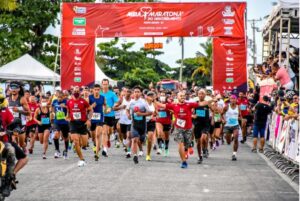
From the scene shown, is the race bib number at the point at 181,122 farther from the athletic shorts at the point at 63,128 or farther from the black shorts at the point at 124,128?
the black shorts at the point at 124,128

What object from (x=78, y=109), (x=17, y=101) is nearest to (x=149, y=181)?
(x=17, y=101)

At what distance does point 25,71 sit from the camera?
1281 inches

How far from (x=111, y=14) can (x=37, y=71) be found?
4.01 meters

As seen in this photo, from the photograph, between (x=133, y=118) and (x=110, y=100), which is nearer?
(x=133, y=118)

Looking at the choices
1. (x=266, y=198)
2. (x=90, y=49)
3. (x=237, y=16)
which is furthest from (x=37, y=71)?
(x=266, y=198)

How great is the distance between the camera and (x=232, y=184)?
47.9 feet

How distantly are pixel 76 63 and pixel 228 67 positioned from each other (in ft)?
19.9

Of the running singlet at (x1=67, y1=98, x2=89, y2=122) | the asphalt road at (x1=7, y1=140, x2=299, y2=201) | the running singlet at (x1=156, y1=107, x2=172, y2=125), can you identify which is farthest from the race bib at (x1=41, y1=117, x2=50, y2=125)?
the running singlet at (x1=67, y1=98, x2=89, y2=122)

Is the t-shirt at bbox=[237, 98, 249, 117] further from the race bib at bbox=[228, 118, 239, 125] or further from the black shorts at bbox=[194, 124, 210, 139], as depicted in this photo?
the black shorts at bbox=[194, 124, 210, 139]

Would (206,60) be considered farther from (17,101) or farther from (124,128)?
(17,101)

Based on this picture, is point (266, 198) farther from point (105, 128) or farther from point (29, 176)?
point (105, 128)

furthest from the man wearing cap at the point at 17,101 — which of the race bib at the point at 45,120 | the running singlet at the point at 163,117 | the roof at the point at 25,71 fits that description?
the roof at the point at 25,71

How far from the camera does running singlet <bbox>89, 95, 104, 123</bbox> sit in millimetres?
20000

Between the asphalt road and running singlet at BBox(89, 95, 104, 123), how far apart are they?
100cm
